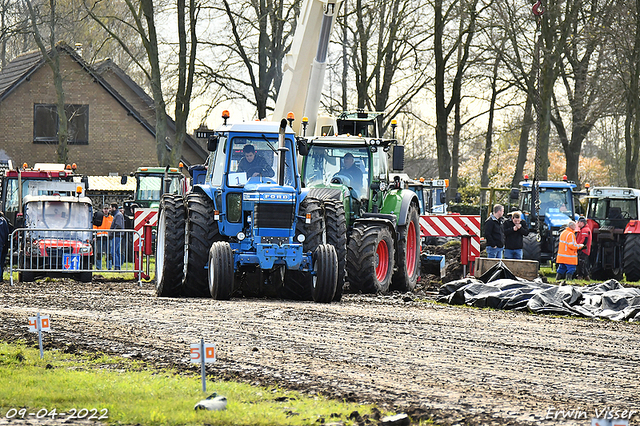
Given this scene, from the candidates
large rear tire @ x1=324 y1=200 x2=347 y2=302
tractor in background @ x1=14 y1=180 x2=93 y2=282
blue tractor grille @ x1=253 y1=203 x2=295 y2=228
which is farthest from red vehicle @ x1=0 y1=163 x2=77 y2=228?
blue tractor grille @ x1=253 y1=203 x2=295 y2=228

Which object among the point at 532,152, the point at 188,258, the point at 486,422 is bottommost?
the point at 486,422

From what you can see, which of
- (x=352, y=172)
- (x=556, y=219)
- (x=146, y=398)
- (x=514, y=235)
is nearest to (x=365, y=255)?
(x=352, y=172)

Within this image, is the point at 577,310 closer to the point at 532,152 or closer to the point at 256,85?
the point at 256,85

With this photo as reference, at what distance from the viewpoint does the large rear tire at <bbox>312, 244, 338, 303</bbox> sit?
530 inches

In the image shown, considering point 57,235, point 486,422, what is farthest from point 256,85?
point 486,422

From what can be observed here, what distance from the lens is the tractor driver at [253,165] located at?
47.3 feet

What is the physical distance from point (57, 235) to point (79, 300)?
6.51 metres

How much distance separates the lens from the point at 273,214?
13.7m

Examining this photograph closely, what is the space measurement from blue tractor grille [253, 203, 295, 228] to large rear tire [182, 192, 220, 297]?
78cm

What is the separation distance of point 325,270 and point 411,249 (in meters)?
5.07

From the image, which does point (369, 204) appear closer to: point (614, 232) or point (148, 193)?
point (614, 232)

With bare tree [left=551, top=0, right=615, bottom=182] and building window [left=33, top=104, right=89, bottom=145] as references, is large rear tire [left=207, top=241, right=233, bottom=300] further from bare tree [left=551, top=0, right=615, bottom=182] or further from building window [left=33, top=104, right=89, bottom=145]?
building window [left=33, top=104, right=89, bottom=145]

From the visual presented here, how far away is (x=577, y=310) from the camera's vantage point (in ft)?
46.8

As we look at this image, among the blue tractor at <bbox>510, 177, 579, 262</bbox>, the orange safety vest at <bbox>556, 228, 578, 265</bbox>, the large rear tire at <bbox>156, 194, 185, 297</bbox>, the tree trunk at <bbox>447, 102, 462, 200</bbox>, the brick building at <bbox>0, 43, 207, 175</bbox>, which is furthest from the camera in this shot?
the brick building at <bbox>0, 43, 207, 175</bbox>
